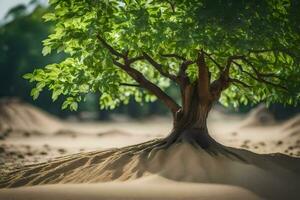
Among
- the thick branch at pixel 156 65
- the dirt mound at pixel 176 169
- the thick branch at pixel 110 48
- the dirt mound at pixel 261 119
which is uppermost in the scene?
the thick branch at pixel 110 48

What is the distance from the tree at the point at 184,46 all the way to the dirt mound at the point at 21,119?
22.1 metres

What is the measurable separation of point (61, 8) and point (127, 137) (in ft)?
59.5

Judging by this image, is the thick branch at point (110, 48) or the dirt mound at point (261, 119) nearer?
the thick branch at point (110, 48)

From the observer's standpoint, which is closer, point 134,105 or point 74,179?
point 74,179

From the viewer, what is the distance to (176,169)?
421 inches

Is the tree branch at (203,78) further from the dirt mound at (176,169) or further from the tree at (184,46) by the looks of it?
the dirt mound at (176,169)

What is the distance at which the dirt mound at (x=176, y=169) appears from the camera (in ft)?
33.3

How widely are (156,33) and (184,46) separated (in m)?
0.65

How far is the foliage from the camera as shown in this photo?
33.7 feet

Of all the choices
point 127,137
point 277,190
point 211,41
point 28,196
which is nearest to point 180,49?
point 211,41

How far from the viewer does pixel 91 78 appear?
11414 millimetres

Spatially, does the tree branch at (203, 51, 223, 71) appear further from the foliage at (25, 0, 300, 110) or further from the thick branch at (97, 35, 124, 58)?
the thick branch at (97, 35, 124, 58)

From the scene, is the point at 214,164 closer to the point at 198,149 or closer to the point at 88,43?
the point at 198,149

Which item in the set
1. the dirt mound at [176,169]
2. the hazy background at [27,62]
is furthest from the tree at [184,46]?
the hazy background at [27,62]
